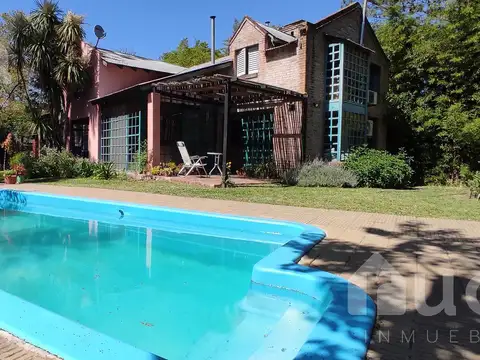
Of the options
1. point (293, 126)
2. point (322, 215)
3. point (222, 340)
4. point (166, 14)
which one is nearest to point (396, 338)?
point (222, 340)

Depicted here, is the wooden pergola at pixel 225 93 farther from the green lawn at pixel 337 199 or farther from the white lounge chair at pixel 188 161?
the white lounge chair at pixel 188 161

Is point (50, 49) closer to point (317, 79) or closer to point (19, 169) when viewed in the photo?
point (19, 169)

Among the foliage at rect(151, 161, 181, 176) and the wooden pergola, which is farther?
the foliage at rect(151, 161, 181, 176)

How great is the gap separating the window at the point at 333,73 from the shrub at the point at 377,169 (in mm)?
2521

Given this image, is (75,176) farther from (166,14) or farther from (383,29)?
(383,29)

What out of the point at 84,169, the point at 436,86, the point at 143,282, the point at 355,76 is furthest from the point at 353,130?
the point at 143,282

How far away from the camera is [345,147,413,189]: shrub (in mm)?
12195

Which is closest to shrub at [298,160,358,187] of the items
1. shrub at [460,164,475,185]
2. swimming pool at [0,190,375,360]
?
Answer: shrub at [460,164,475,185]

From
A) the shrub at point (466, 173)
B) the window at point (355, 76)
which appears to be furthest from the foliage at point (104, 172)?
the shrub at point (466, 173)

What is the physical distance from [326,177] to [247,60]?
6.77 m

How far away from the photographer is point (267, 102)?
14.1m

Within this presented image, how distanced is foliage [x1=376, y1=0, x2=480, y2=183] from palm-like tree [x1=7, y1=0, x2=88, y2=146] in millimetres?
14664

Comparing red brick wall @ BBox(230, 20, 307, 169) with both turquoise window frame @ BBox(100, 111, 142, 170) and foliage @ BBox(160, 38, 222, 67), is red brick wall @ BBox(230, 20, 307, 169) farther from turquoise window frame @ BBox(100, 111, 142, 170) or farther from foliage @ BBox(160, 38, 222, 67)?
foliage @ BBox(160, 38, 222, 67)

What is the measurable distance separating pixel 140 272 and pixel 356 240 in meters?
3.00
